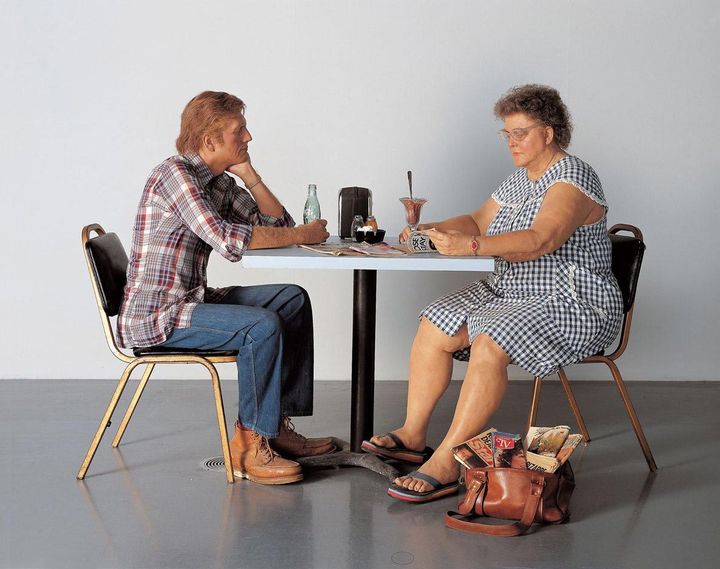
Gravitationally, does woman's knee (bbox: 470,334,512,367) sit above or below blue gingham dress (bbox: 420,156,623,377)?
below

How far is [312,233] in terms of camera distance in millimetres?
3072

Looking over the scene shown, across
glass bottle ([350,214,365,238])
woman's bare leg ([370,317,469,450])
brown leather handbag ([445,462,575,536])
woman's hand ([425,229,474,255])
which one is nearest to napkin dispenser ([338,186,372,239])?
glass bottle ([350,214,365,238])

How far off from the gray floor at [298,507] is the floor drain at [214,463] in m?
0.04

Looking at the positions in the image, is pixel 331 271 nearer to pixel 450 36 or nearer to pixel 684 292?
pixel 450 36

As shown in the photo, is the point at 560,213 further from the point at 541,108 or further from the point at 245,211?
the point at 245,211

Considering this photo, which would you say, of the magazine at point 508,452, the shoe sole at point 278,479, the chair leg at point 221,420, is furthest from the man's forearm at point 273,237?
the magazine at point 508,452

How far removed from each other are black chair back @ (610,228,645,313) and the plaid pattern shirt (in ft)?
4.10

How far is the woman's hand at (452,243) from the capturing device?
110 inches

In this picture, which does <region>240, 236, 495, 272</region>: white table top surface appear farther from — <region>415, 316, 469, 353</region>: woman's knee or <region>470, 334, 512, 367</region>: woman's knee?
<region>415, 316, 469, 353</region>: woman's knee

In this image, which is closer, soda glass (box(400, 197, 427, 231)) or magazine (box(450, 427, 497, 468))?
magazine (box(450, 427, 497, 468))

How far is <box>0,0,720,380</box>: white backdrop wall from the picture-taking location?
4262 mm

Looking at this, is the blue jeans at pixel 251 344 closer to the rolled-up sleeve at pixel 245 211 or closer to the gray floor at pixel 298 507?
the gray floor at pixel 298 507

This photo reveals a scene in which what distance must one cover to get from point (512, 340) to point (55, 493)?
1431mm

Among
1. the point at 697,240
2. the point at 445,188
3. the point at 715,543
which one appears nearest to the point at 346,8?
the point at 445,188
